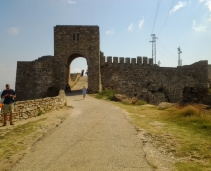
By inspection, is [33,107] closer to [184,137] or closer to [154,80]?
[184,137]

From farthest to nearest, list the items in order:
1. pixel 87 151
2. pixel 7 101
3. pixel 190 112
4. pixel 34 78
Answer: pixel 34 78, pixel 190 112, pixel 7 101, pixel 87 151

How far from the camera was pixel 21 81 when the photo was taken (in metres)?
22.7

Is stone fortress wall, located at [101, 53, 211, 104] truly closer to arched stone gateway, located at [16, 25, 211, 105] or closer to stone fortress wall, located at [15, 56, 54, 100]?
arched stone gateway, located at [16, 25, 211, 105]

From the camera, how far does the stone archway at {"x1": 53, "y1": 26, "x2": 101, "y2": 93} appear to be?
22.1 m

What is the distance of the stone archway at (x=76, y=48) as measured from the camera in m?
22.1

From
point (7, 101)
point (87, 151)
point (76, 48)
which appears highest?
point (76, 48)

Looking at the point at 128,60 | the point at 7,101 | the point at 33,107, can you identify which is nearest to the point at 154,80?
the point at 128,60

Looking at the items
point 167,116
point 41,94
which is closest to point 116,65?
point 41,94

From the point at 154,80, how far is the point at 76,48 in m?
9.16

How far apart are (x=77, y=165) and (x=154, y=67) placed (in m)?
21.8

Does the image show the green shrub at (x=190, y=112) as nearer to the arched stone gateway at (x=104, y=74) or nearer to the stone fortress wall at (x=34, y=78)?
the arched stone gateway at (x=104, y=74)

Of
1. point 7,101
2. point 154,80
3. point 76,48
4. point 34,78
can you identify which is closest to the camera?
point 7,101

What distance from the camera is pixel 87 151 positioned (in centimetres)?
557

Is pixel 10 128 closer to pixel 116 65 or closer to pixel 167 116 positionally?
pixel 167 116
